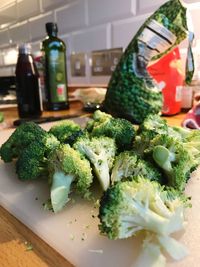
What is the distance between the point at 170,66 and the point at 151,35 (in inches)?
8.3

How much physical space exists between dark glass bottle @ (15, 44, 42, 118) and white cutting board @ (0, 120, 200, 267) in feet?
1.90

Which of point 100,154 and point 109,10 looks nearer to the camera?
point 100,154

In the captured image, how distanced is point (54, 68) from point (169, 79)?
47cm

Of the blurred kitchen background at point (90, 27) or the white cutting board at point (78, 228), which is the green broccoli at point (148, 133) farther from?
the blurred kitchen background at point (90, 27)

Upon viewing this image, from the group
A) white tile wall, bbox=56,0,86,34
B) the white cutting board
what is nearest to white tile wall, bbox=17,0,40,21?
white tile wall, bbox=56,0,86,34

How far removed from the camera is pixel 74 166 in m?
0.36

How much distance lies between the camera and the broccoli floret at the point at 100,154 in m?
0.38

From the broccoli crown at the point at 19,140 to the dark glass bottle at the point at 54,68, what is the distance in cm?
62

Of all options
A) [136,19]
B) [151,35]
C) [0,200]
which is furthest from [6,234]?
[136,19]

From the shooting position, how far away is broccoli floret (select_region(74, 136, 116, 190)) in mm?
379

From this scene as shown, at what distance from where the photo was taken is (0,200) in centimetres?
40

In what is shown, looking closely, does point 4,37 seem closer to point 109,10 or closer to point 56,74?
point 109,10

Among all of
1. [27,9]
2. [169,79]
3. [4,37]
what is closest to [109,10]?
[169,79]

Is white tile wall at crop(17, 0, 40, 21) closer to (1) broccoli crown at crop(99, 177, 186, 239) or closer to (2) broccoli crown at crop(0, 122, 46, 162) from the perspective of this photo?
(2) broccoli crown at crop(0, 122, 46, 162)
